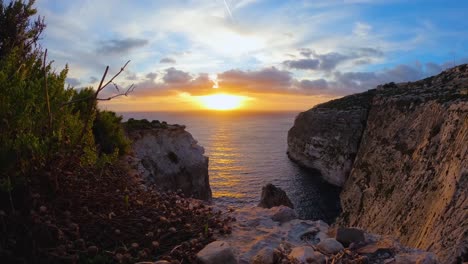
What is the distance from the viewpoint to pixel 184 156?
29.2 metres

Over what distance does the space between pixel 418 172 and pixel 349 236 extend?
3310 centimetres

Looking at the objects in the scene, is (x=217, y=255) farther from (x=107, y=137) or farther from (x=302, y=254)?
(x=107, y=137)

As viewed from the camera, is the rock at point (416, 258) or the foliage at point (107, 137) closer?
the rock at point (416, 258)

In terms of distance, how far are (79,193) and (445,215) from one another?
25182mm

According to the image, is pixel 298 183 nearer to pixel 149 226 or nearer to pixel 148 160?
pixel 148 160

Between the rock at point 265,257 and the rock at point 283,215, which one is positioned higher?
the rock at point 265,257

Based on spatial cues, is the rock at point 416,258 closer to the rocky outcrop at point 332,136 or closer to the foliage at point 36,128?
the foliage at point 36,128

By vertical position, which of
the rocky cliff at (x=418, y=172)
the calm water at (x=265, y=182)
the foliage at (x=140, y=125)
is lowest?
the calm water at (x=265, y=182)

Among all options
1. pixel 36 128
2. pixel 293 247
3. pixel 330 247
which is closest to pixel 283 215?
pixel 293 247

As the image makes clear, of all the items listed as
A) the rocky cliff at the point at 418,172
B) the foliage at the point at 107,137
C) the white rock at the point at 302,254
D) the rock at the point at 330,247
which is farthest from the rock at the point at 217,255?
the rocky cliff at the point at 418,172

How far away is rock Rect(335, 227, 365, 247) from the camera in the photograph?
7473 mm

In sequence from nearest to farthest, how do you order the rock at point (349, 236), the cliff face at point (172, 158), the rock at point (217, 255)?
1. the rock at point (217, 255)
2. the rock at point (349, 236)
3. the cliff face at point (172, 158)

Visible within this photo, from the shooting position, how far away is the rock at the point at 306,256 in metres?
6.26

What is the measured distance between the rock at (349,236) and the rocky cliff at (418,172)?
52.6 feet
